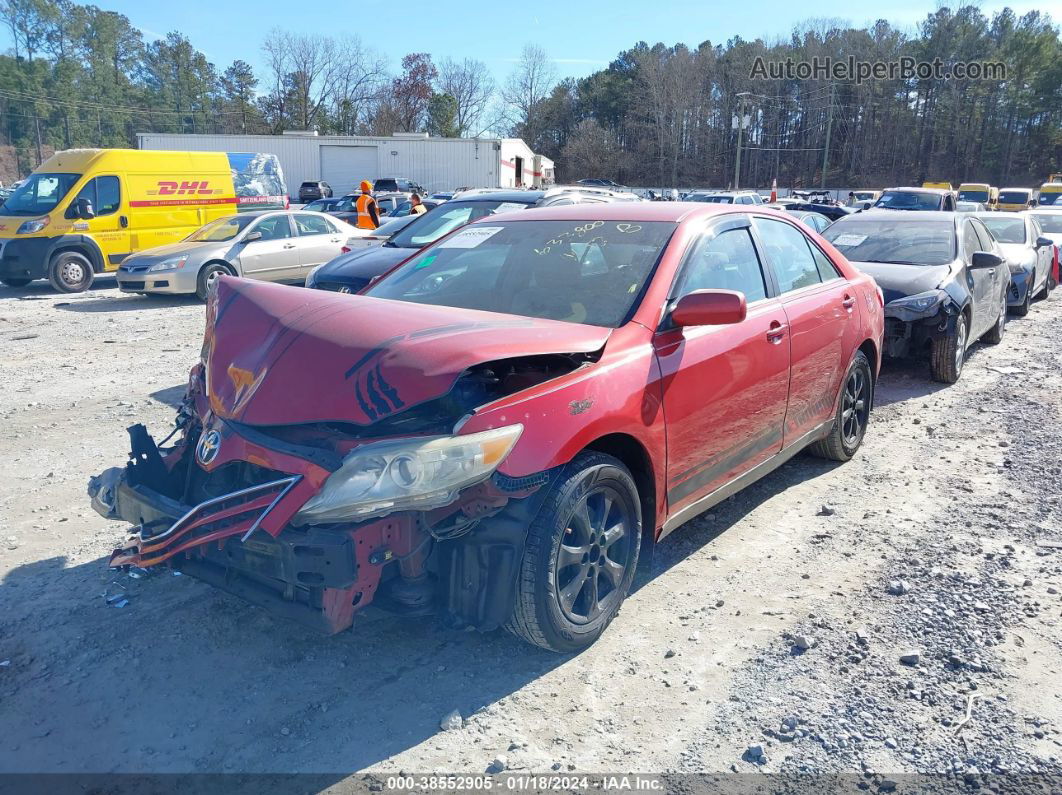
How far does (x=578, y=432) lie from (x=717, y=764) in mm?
1200

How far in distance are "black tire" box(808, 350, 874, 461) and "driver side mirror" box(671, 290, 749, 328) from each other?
207 cm

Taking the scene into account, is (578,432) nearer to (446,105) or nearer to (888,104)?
(446,105)

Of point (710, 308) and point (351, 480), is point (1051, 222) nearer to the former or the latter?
point (710, 308)

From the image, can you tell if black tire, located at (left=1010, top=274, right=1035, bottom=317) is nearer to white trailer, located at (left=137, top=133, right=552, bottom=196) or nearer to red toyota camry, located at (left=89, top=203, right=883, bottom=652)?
red toyota camry, located at (left=89, top=203, right=883, bottom=652)

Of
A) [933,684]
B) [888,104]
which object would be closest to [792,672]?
[933,684]

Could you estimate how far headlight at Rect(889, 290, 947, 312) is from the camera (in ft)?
25.1

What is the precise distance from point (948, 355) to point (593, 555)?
19.9ft

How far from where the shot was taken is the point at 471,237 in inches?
181

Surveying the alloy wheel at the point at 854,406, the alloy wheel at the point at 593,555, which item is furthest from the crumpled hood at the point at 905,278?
the alloy wheel at the point at 593,555

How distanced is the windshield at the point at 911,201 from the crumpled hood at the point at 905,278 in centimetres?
1348

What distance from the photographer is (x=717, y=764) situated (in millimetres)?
2713

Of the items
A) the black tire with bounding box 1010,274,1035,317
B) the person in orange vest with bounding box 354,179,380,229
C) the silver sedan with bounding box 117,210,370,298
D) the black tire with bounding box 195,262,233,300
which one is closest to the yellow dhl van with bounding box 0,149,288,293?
the silver sedan with bounding box 117,210,370,298

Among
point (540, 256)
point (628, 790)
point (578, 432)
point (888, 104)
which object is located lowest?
point (628, 790)
